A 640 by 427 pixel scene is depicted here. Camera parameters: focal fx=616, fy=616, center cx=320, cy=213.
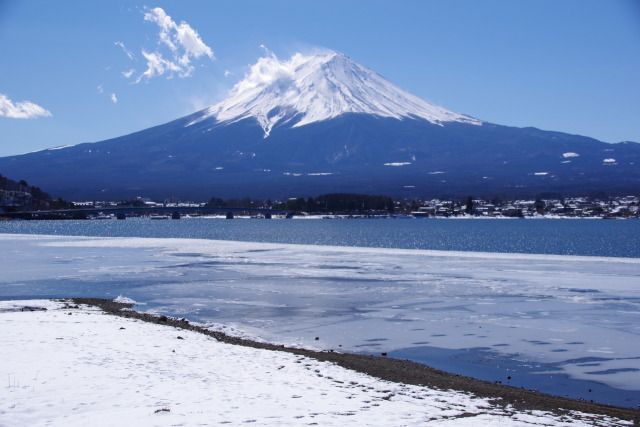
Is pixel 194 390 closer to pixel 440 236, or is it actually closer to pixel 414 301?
pixel 414 301

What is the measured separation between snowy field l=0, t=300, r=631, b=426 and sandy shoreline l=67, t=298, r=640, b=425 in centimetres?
41

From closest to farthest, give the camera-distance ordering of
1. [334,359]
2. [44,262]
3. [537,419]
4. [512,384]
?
1. [537,419]
2. [512,384]
3. [334,359]
4. [44,262]

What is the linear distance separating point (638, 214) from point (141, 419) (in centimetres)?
18943

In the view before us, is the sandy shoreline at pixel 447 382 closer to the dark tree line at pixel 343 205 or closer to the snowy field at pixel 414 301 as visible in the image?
the snowy field at pixel 414 301

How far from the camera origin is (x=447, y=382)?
451 inches

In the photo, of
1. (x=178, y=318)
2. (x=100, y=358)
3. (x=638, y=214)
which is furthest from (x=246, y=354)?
(x=638, y=214)

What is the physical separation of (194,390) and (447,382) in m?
4.63

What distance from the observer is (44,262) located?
3566 centimetres

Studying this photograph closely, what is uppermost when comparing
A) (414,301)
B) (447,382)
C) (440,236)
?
(440,236)

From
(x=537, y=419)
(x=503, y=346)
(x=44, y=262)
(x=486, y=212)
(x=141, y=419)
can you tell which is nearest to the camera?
(x=141, y=419)

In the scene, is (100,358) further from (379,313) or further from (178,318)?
(379,313)

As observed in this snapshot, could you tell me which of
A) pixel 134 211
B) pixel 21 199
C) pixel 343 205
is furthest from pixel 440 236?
pixel 21 199

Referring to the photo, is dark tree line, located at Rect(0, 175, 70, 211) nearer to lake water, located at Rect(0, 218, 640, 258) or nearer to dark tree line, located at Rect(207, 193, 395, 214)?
lake water, located at Rect(0, 218, 640, 258)

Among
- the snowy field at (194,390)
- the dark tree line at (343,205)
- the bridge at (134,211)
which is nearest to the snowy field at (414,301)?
the snowy field at (194,390)
